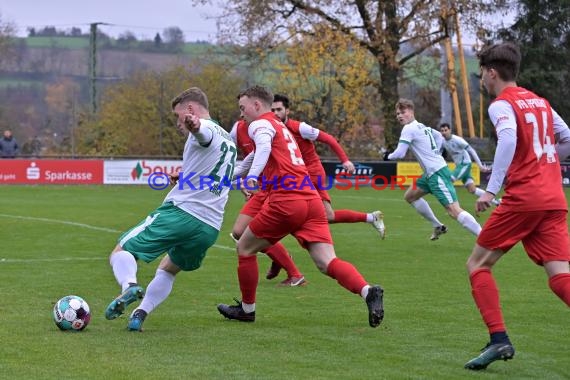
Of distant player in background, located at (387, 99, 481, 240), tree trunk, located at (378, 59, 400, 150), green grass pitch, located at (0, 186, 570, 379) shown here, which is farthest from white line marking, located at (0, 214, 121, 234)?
tree trunk, located at (378, 59, 400, 150)

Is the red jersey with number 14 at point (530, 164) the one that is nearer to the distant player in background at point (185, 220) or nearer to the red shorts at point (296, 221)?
the red shorts at point (296, 221)

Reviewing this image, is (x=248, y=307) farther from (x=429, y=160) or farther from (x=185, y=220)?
(x=429, y=160)

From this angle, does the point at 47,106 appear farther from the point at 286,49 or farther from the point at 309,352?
the point at 309,352

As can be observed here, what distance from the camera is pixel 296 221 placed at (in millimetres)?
7699

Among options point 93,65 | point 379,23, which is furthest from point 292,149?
point 93,65

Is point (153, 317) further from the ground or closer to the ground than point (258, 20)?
closer to the ground

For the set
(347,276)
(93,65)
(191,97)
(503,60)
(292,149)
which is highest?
(93,65)

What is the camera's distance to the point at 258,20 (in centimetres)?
3878

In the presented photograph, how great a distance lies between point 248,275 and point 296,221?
2.16 feet

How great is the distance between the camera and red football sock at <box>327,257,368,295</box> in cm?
733

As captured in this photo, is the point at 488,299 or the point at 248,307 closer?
the point at 488,299

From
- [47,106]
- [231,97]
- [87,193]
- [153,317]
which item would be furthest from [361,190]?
[47,106]

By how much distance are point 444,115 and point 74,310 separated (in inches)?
1288

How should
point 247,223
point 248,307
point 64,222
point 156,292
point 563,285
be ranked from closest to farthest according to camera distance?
point 563,285
point 156,292
point 248,307
point 247,223
point 64,222
